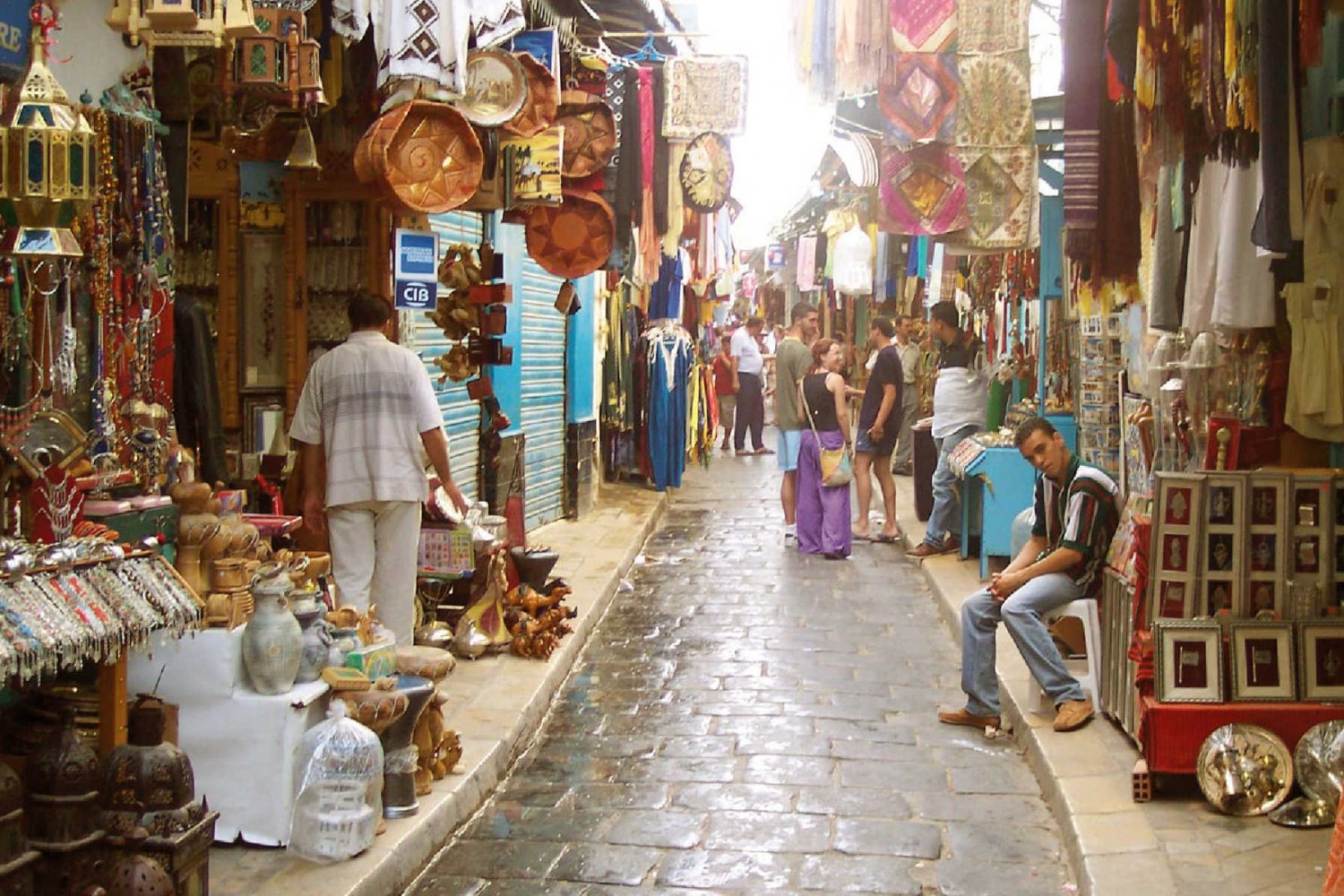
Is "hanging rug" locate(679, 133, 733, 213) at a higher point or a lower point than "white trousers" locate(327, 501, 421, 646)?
higher

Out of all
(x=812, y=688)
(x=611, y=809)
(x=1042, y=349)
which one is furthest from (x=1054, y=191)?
(x=611, y=809)

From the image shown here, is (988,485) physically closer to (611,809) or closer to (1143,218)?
(1143,218)

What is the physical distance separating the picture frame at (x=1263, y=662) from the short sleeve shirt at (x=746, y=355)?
1704 cm

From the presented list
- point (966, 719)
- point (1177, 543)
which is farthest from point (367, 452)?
point (1177, 543)

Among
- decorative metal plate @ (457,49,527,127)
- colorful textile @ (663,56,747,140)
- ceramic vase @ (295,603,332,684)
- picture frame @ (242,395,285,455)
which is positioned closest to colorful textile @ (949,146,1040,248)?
decorative metal plate @ (457,49,527,127)

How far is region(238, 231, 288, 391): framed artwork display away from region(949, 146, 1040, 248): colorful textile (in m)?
4.32

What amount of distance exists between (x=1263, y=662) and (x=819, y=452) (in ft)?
23.0

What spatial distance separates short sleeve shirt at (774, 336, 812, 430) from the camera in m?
13.2

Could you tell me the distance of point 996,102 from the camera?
9.41m

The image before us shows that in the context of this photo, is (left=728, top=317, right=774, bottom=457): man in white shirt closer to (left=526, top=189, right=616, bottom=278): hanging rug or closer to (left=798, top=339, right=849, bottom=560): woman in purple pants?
(left=798, top=339, right=849, bottom=560): woman in purple pants

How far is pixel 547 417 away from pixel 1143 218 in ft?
23.8

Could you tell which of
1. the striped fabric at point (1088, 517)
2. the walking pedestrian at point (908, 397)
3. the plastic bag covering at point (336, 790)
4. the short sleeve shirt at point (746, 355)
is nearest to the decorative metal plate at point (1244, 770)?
the striped fabric at point (1088, 517)

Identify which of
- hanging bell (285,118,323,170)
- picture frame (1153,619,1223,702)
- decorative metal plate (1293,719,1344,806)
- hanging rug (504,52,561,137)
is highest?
hanging rug (504,52,561,137)

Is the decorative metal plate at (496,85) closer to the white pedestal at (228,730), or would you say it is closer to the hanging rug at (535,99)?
the hanging rug at (535,99)
